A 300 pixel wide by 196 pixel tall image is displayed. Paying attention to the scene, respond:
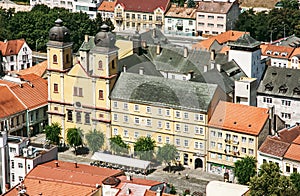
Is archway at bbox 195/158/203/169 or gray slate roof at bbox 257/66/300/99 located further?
gray slate roof at bbox 257/66/300/99

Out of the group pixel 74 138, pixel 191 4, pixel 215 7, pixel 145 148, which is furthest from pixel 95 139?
pixel 191 4

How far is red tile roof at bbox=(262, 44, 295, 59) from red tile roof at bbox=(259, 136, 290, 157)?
2207 cm

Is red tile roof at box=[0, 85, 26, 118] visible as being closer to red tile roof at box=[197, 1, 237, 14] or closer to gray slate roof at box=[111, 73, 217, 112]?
gray slate roof at box=[111, 73, 217, 112]

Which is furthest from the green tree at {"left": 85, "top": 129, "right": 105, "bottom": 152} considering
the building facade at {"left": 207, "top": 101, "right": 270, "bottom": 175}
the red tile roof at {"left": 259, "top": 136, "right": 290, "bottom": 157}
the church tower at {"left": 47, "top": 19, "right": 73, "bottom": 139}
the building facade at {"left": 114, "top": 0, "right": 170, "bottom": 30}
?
the building facade at {"left": 114, "top": 0, "right": 170, "bottom": 30}

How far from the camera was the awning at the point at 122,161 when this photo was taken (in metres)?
52.6

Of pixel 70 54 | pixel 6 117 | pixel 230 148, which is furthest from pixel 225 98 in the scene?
pixel 6 117

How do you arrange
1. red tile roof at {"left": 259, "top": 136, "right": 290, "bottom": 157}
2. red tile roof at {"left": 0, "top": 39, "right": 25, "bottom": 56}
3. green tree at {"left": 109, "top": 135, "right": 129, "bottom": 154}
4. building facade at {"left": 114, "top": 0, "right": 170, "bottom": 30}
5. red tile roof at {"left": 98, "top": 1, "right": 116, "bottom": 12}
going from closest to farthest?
red tile roof at {"left": 259, "top": 136, "right": 290, "bottom": 157}, green tree at {"left": 109, "top": 135, "right": 129, "bottom": 154}, red tile roof at {"left": 0, "top": 39, "right": 25, "bottom": 56}, building facade at {"left": 114, "top": 0, "right": 170, "bottom": 30}, red tile roof at {"left": 98, "top": 1, "right": 116, "bottom": 12}

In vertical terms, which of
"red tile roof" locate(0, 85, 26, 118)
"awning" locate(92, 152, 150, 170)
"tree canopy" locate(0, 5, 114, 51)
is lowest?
"awning" locate(92, 152, 150, 170)

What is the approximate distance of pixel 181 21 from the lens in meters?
89.3

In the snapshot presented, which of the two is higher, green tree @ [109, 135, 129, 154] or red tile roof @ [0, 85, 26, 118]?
red tile roof @ [0, 85, 26, 118]

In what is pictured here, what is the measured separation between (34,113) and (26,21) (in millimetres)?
24778

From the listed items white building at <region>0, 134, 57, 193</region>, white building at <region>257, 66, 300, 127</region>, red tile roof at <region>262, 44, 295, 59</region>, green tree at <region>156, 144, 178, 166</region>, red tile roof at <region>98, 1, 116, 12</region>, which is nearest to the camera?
white building at <region>0, 134, 57, 193</region>

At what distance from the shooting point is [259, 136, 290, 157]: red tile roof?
49.4 m

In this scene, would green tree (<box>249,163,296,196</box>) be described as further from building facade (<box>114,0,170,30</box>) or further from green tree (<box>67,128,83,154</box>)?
building facade (<box>114,0,170,30</box>)
